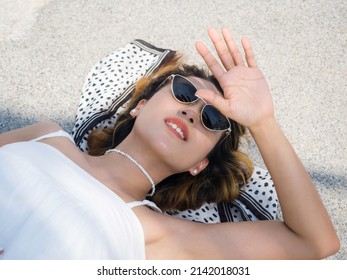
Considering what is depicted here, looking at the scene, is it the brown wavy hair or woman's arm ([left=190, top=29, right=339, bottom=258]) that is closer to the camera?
woman's arm ([left=190, top=29, right=339, bottom=258])

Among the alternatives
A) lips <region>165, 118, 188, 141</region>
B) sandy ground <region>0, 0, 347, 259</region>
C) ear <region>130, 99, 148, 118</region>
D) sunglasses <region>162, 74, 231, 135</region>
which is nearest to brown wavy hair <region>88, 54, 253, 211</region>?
ear <region>130, 99, 148, 118</region>

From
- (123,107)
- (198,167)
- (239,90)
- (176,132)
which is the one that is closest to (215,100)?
(239,90)

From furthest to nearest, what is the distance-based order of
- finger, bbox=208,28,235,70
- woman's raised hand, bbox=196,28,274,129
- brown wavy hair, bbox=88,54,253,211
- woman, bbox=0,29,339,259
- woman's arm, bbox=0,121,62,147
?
1. brown wavy hair, bbox=88,54,253,211
2. woman's arm, bbox=0,121,62,147
3. finger, bbox=208,28,235,70
4. woman's raised hand, bbox=196,28,274,129
5. woman, bbox=0,29,339,259

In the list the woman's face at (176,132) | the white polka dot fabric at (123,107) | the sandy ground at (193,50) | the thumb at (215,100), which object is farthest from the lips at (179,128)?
the sandy ground at (193,50)

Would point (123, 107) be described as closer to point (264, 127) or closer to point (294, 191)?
point (264, 127)

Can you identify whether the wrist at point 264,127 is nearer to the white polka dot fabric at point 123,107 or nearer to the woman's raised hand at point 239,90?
the woman's raised hand at point 239,90

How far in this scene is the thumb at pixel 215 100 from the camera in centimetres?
163

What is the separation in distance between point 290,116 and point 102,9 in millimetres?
1423

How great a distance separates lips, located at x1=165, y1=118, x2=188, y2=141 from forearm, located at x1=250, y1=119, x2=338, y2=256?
0.87ft

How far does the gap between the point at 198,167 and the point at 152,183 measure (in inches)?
8.2

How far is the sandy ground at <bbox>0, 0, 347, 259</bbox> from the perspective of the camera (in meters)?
2.52

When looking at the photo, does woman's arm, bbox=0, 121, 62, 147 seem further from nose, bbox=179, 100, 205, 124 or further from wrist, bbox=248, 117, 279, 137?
wrist, bbox=248, 117, 279, 137

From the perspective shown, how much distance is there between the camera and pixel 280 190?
5.36ft

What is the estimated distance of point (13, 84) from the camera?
8.63ft
